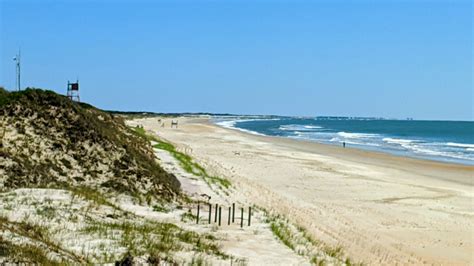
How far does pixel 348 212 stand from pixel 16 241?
597 inches

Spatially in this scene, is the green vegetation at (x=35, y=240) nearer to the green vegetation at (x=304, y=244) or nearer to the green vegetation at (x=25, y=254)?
the green vegetation at (x=25, y=254)

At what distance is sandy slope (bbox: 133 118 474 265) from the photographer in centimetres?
1655

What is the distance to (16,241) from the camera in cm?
884

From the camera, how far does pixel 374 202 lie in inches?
957

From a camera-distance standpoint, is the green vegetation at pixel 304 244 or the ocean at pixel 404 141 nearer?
the green vegetation at pixel 304 244

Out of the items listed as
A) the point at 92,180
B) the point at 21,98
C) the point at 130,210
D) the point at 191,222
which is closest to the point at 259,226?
the point at 191,222

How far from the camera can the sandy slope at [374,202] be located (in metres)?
16.5

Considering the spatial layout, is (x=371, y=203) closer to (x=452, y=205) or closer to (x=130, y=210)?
(x=452, y=205)

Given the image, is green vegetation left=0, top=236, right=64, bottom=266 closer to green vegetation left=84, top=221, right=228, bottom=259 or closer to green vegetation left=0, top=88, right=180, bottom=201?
green vegetation left=84, top=221, right=228, bottom=259

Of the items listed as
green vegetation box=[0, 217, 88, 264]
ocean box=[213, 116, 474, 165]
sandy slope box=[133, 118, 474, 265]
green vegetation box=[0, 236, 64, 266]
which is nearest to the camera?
green vegetation box=[0, 236, 64, 266]

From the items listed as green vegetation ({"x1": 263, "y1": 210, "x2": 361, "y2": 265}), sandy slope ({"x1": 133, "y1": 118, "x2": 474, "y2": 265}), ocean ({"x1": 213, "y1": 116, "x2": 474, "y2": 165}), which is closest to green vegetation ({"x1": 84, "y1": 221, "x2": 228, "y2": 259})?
green vegetation ({"x1": 263, "y1": 210, "x2": 361, "y2": 265})

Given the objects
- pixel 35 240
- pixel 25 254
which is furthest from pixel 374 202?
pixel 25 254

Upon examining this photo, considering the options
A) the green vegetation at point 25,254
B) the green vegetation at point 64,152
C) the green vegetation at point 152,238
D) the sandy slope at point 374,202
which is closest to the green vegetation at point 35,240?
the green vegetation at point 25,254

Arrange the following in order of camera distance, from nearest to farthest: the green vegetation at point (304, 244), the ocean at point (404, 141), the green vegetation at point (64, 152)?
the green vegetation at point (304, 244) < the green vegetation at point (64, 152) < the ocean at point (404, 141)
